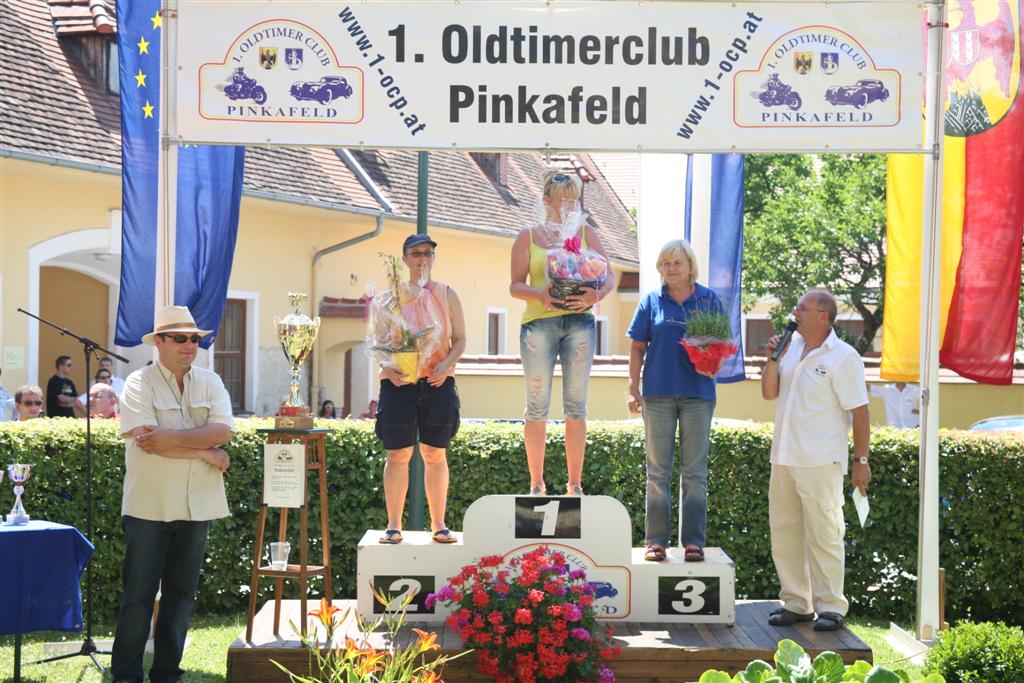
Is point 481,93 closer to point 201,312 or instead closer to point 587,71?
point 587,71

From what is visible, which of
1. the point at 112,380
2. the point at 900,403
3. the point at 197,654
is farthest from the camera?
the point at 900,403

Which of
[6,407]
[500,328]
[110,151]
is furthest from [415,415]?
[500,328]

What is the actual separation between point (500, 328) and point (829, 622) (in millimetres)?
18364

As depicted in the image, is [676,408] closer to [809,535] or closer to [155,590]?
[809,535]

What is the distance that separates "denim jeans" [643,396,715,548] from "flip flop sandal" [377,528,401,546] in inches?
53.8

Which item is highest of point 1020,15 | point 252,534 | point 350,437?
point 1020,15

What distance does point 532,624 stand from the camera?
5.64 metres

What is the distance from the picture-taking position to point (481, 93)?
21.2ft

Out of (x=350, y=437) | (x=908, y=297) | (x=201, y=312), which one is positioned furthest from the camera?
(x=350, y=437)

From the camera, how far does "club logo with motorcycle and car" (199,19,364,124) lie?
21.2 ft

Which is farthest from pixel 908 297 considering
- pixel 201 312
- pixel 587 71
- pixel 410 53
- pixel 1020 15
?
pixel 201 312

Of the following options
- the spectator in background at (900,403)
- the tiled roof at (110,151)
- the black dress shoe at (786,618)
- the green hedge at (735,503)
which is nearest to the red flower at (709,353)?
the black dress shoe at (786,618)

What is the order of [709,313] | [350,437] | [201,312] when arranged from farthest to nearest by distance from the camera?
[350,437]
[201,312]
[709,313]

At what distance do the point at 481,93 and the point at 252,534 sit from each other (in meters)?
3.37
